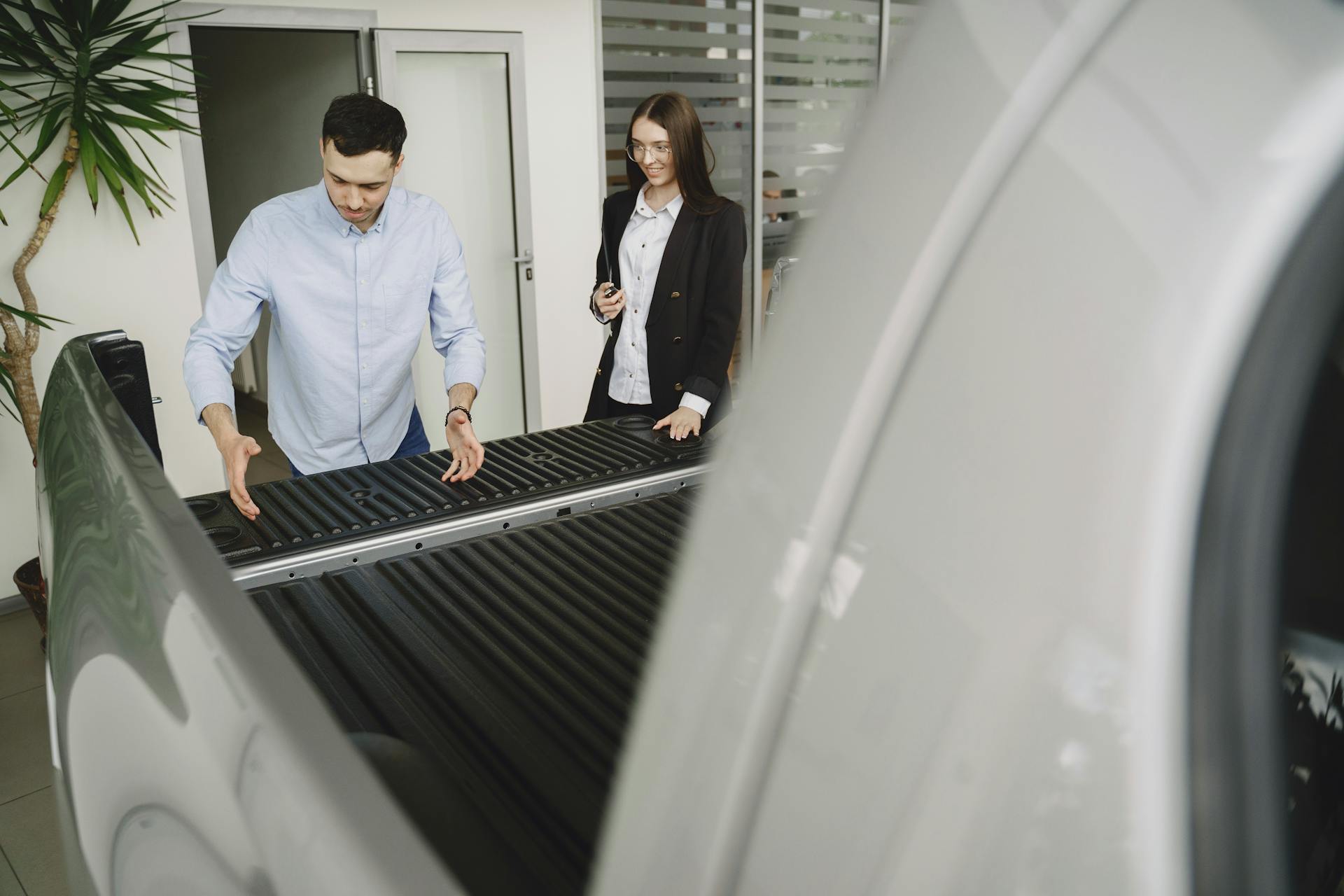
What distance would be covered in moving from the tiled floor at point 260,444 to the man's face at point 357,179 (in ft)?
8.64

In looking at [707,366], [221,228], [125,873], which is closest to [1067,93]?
[125,873]

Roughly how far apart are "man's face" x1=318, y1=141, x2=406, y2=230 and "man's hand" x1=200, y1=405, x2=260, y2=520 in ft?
1.86

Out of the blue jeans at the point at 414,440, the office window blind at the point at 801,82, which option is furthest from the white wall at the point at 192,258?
the blue jeans at the point at 414,440

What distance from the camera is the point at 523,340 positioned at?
539 centimetres

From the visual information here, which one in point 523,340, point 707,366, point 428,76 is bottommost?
point 523,340

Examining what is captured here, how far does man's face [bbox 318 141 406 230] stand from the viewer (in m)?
2.21

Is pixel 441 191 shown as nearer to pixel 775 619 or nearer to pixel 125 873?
pixel 125 873

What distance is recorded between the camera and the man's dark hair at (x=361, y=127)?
2156 mm

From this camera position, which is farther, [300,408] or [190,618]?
[300,408]

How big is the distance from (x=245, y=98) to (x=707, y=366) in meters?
5.56

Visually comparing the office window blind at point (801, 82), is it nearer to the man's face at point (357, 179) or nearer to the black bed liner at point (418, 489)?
the man's face at point (357, 179)

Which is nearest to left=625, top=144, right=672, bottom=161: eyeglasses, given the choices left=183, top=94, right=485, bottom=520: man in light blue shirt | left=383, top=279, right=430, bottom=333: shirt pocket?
left=183, top=94, right=485, bottom=520: man in light blue shirt

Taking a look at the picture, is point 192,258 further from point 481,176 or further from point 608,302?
point 608,302

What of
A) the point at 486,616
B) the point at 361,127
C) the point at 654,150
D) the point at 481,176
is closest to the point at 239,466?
the point at 486,616
